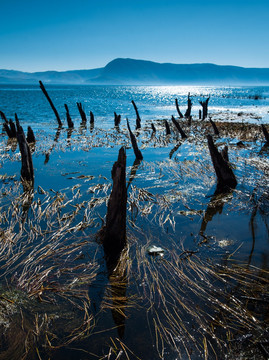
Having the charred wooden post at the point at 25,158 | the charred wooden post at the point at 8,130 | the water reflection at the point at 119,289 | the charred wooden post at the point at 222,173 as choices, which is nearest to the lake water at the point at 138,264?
the water reflection at the point at 119,289

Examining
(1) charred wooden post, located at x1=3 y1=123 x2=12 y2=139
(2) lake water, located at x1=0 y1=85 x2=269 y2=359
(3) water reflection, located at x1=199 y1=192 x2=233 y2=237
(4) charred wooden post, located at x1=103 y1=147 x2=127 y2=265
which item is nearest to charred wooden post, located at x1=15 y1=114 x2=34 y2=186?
(2) lake water, located at x1=0 y1=85 x2=269 y2=359

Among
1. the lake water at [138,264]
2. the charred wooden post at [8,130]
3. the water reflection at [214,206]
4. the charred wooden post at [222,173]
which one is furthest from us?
the charred wooden post at [8,130]

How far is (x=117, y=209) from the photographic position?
5.12 metres

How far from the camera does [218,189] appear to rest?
8625mm

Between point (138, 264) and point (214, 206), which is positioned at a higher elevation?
point (138, 264)

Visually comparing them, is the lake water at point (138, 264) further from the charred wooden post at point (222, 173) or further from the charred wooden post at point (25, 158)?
the charred wooden post at point (25, 158)

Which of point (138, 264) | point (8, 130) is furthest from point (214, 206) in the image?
→ point (8, 130)

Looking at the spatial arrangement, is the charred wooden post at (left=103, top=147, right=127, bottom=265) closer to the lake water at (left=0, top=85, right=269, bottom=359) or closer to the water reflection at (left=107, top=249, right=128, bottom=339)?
the water reflection at (left=107, top=249, right=128, bottom=339)

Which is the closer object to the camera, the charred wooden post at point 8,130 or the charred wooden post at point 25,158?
the charred wooden post at point 25,158

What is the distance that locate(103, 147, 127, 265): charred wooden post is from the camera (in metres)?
5.08

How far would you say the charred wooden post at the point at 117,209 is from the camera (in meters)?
5.08

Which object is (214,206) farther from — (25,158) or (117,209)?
(25,158)

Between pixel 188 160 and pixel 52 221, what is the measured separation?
8255mm

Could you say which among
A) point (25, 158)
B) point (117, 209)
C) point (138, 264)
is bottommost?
point (138, 264)
